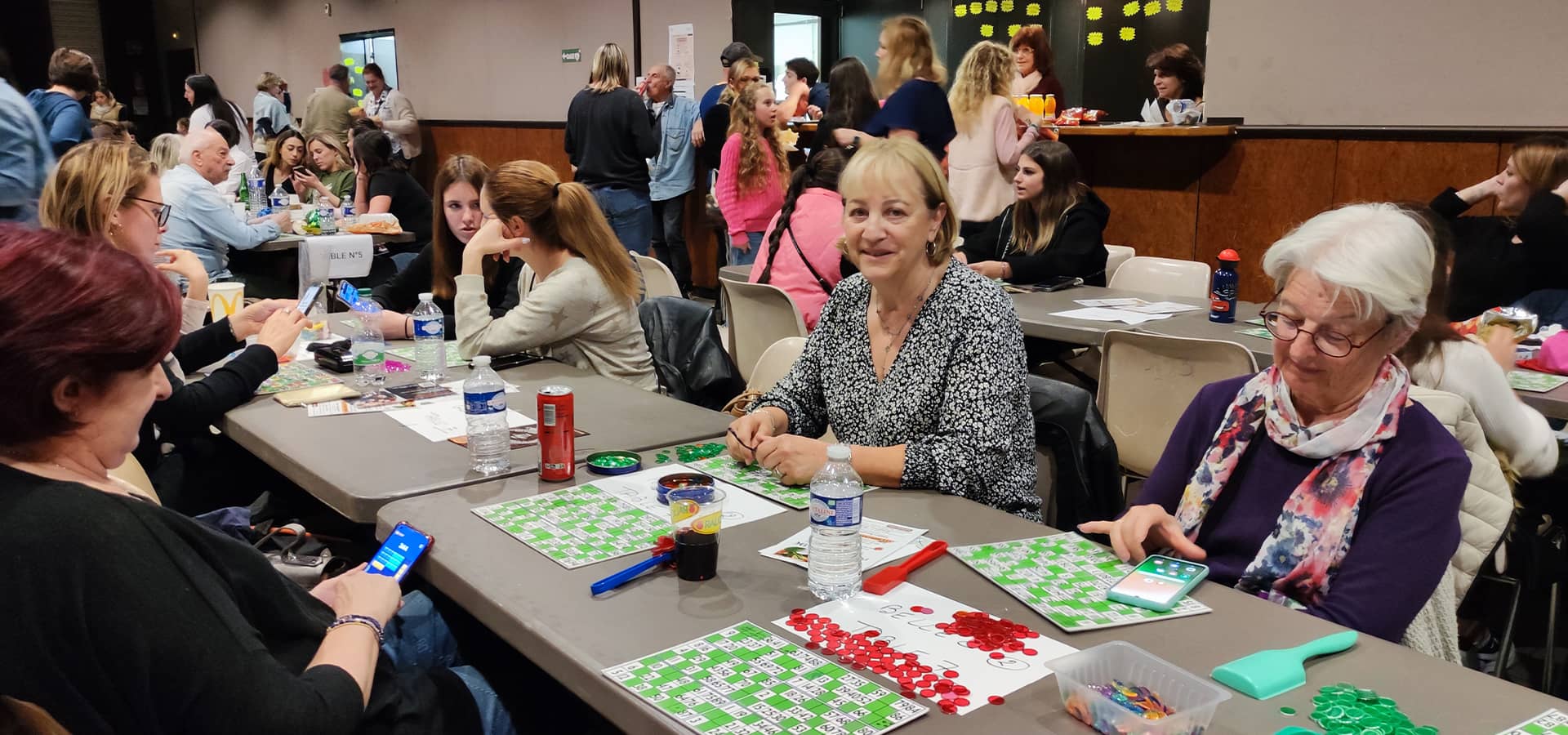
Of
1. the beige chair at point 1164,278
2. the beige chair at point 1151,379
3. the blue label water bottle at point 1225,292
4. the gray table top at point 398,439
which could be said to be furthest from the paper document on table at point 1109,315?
the gray table top at point 398,439

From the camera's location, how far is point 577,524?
1.84 meters

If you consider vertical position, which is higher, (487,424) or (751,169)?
(751,169)

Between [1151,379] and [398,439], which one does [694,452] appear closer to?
[398,439]

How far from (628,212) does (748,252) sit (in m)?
1.13

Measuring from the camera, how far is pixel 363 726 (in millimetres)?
1427

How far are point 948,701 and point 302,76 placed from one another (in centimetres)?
1525

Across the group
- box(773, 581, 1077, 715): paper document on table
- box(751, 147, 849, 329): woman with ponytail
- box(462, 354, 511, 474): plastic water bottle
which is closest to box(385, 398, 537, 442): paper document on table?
box(462, 354, 511, 474): plastic water bottle

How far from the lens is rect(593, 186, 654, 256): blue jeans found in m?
7.63

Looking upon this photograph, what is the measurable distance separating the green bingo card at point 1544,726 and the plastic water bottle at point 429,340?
2.45 m

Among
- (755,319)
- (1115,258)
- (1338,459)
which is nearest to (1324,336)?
(1338,459)

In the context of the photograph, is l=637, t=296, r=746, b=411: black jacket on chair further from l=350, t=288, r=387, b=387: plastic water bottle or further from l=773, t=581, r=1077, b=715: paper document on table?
l=773, t=581, r=1077, b=715: paper document on table

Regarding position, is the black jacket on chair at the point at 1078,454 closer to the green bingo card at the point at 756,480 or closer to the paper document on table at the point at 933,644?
the green bingo card at the point at 756,480

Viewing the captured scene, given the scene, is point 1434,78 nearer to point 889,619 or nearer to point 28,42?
point 889,619

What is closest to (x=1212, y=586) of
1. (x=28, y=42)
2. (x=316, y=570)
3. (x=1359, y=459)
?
(x=1359, y=459)
